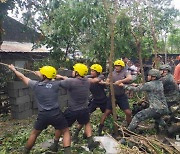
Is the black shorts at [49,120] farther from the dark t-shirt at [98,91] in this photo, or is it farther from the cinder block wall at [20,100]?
the cinder block wall at [20,100]

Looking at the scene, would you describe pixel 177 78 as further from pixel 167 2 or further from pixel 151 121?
pixel 167 2

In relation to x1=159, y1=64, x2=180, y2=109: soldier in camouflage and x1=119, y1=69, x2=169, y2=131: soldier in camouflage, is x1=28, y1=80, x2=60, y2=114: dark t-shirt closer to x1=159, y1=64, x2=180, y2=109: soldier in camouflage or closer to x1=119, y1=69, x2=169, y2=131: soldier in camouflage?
x1=119, y1=69, x2=169, y2=131: soldier in camouflage

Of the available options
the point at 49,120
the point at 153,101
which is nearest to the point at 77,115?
the point at 49,120

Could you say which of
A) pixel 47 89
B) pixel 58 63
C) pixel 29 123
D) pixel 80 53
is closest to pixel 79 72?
pixel 47 89

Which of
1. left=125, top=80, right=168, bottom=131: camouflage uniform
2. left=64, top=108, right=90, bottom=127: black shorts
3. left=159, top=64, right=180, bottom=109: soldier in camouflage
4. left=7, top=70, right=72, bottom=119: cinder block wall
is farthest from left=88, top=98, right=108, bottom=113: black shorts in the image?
left=7, top=70, right=72, bottom=119: cinder block wall

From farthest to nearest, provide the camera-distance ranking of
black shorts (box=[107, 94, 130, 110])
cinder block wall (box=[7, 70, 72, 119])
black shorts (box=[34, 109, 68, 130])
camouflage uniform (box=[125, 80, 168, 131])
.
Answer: cinder block wall (box=[7, 70, 72, 119]) < black shorts (box=[107, 94, 130, 110]) < camouflage uniform (box=[125, 80, 168, 131]) < black shorts (box=[34, 109, 68, 130])

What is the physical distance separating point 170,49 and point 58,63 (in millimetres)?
24344

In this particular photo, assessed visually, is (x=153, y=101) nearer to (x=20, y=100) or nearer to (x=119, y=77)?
(x=119, y=77)

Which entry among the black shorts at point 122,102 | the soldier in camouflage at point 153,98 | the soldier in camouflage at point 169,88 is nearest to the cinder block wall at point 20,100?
the black shorts at point 122,102

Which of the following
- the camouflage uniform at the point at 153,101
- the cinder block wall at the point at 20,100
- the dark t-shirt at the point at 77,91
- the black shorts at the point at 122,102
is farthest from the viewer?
the cinder block wall at the point at 20,100

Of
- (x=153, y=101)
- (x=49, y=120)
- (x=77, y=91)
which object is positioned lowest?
(x=49, y=120)

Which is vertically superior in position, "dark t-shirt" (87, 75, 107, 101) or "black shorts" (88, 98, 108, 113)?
"dark t-shirt" (87, 75, 107, 101)

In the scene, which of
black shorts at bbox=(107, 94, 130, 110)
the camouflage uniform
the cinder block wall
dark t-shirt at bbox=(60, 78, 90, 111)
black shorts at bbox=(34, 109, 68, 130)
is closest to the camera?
black shorts at bbox=(34, 109, 68, 130)

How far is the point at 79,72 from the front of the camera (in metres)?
5.35
